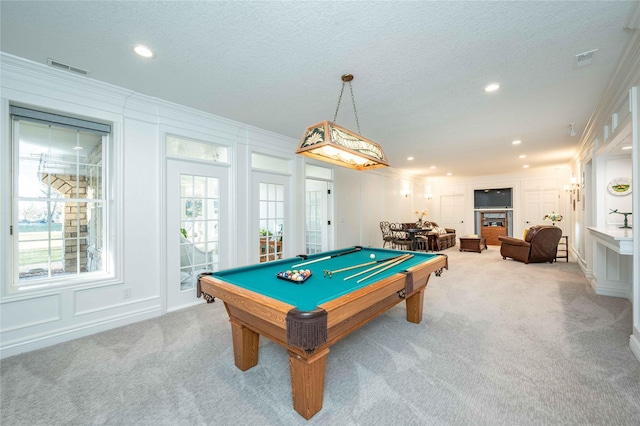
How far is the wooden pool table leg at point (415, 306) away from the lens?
283 cm

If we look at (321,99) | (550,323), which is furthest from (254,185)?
(550,323)

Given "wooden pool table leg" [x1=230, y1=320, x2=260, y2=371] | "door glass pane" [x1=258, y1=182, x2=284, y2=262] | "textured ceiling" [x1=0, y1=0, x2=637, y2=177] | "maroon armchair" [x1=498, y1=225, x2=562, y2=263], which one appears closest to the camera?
"textured ceiling" [x1=0, y1=0, x2=637, y2=177]

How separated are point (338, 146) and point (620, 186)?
4.26 meters

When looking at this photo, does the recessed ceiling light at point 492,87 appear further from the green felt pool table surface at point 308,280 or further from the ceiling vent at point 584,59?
the green felt pool table surface at point 308,280

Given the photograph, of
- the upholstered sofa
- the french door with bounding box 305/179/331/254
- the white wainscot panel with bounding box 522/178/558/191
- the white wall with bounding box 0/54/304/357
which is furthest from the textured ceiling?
the white wainscot panel with bounding box 522/178/558/191

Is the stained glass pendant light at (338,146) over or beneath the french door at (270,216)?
over

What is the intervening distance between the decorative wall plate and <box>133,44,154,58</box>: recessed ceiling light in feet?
19.3

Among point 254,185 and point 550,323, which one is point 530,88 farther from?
point 254,185

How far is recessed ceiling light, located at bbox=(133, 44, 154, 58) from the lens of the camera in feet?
7.03

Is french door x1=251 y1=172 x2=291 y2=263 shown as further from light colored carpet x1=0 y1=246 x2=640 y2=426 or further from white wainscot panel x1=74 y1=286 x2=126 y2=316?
white wainscot panel x1=74 y1=286 x2=126 y2=316

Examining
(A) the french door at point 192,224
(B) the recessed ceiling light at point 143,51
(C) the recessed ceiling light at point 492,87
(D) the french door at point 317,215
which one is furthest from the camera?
(D) the french door at point 317,215

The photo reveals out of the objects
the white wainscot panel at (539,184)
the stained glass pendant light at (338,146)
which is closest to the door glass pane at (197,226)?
the stained glass pendant light at (338,146)

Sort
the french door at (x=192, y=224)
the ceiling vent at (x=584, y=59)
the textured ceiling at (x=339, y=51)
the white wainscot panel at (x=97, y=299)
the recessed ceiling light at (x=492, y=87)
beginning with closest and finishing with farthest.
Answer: the textured ceiling at (x=339, y=51)
the ceiling vent at (x=584, y=59)
the white wainscot panel at (x=97, y=299)
the recessed ceiling light at (x=492, y=87)
the french door at (x=192, y=224)

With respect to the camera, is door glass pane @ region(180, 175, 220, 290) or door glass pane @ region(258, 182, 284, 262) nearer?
door glass pane @ region(180, 175, 220, 290)
